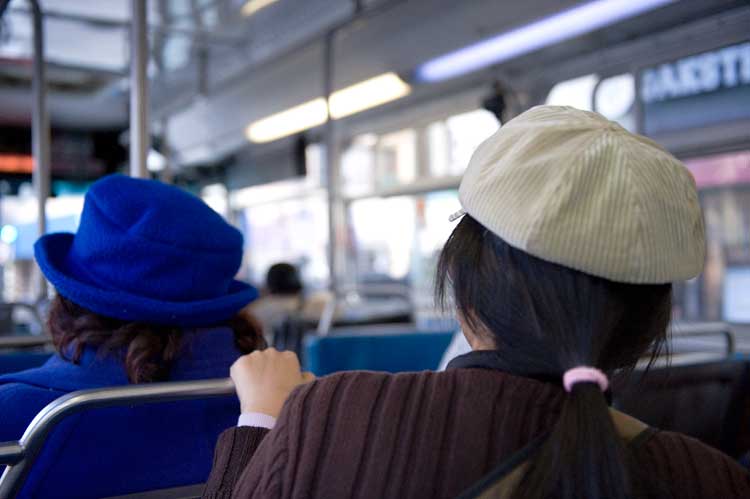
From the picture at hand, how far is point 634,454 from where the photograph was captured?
694 millimetres

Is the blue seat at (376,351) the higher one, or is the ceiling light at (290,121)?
the ceiling light at (290,121)

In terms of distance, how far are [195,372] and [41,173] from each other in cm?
169

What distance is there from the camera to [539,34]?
241 cm

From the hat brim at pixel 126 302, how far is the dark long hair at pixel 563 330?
54 cm

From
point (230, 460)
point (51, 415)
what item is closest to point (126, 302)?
point (51, 415)

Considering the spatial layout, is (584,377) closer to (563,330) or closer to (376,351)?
(563,330)

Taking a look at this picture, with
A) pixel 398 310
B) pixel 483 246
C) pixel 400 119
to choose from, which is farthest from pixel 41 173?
pixel 400 119

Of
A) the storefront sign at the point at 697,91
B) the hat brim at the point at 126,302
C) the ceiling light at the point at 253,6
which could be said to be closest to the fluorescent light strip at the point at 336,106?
the ceiling light at the point at 253,6

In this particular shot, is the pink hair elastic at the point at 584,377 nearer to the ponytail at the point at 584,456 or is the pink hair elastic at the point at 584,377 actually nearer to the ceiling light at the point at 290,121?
the ponytail at the point at 584,456

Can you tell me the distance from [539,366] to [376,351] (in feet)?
8.66

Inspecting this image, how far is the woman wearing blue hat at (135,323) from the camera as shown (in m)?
1.12

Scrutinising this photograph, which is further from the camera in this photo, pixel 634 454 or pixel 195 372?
pixel 195 372

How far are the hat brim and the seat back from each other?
1138mm

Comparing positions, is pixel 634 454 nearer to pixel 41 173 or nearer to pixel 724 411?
pixel 724 411
